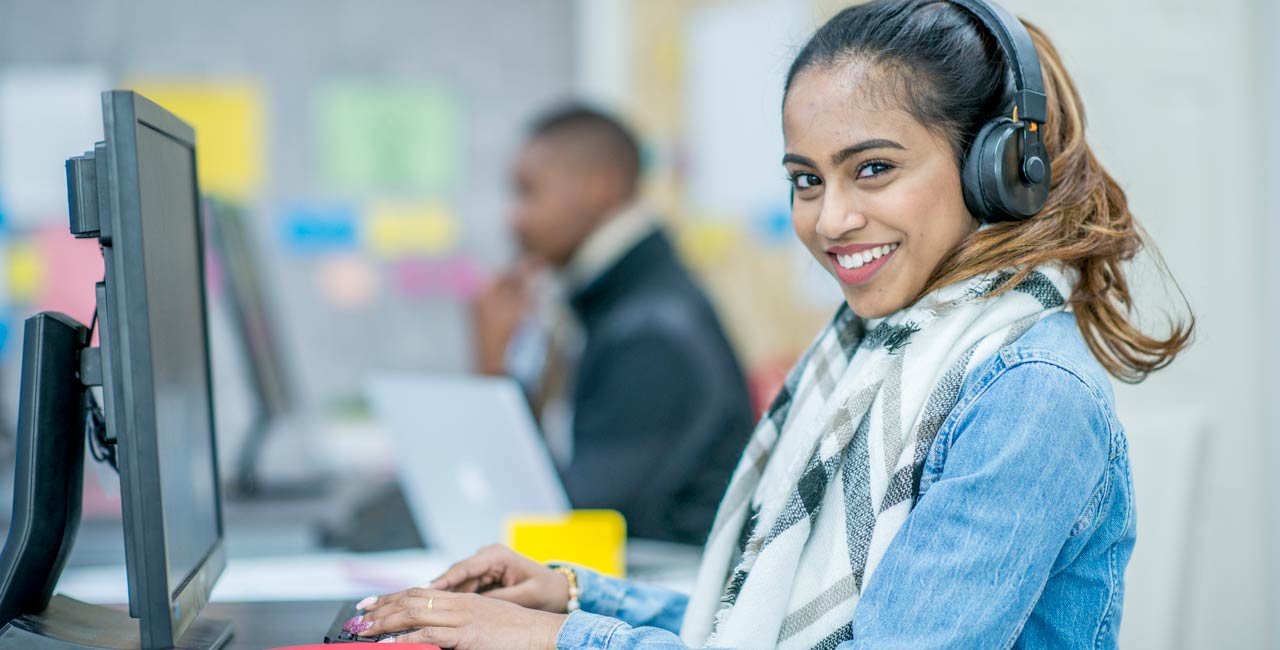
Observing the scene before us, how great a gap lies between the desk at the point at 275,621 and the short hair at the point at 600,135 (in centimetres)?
146

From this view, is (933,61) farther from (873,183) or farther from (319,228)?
(319,228)

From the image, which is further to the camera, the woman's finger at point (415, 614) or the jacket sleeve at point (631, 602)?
the jacket sleeve at point (631, 602)

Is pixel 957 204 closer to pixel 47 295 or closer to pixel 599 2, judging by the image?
pixel 599 2

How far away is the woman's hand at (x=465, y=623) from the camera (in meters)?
0.87

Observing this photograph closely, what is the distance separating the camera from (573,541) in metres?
1.38

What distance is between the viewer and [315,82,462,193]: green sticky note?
3.02m

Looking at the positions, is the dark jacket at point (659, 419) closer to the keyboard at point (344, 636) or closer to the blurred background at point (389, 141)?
the blurred background at point (389, 141)

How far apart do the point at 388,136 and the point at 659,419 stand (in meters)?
1.35

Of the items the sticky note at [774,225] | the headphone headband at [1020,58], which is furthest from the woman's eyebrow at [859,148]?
the sticky note at [774,225]

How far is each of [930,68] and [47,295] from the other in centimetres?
256

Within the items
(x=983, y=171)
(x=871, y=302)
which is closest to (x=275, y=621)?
(x=871, y=302)

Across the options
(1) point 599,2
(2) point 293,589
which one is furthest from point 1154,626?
(1) point 599,2

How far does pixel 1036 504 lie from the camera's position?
80cm

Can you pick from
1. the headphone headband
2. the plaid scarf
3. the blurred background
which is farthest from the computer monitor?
the blurred background
